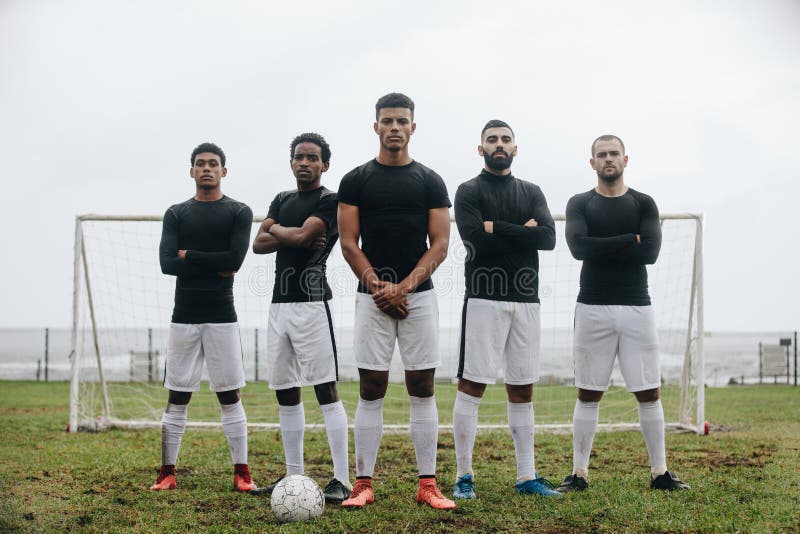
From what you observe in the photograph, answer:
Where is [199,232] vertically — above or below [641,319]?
above

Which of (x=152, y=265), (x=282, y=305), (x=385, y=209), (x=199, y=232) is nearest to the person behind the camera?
(x=385, y=209)

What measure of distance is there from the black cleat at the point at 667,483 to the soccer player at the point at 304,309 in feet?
6.98

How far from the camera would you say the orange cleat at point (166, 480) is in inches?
193

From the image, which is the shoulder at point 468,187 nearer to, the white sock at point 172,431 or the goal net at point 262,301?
the white sock at point 172,431

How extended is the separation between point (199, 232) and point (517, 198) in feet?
7.47

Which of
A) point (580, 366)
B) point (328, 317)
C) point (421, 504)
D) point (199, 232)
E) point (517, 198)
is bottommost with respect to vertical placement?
point (421, 504)

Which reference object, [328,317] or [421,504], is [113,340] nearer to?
[328,317]

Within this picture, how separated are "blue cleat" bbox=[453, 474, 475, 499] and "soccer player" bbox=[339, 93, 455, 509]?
0.94 feet

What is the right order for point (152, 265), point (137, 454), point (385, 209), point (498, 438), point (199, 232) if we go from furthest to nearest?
point (152, 265) < point (498, 438) < point (137, 454) < point (199, 232) < point (385, 209)

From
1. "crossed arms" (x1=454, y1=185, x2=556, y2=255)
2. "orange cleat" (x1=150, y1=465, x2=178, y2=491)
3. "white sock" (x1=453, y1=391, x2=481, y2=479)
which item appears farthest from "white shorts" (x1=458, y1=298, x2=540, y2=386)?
"orange cleat" (x1=150, y1=465, x2=178, y2=491)

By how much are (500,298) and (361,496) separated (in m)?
1.52

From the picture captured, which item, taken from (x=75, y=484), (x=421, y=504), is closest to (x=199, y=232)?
(x=75, y=484)

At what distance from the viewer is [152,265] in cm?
939

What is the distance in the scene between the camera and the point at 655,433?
4.76 meters
